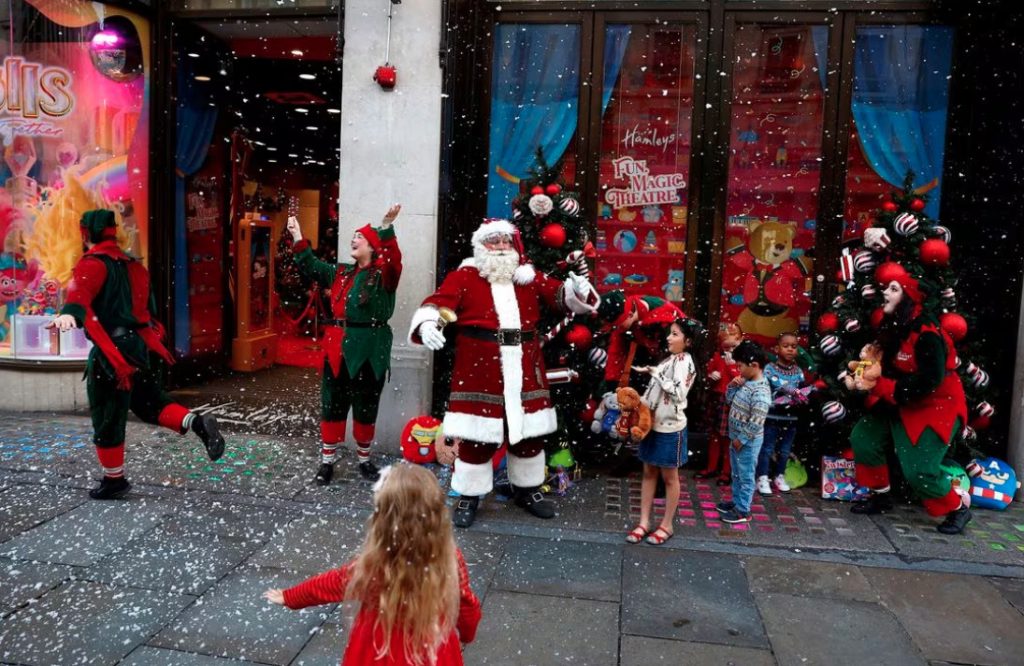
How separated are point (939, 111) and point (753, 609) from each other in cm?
499

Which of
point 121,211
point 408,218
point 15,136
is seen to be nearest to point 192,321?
point 121,211

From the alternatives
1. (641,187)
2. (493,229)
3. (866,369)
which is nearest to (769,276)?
(641,187)

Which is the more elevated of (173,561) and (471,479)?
(471,479)

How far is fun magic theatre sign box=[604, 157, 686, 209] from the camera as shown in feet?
26.3

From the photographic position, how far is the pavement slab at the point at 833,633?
4270 millimetres

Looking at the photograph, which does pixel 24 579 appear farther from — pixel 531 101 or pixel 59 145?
pixel 531 101

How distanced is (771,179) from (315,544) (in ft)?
16.5

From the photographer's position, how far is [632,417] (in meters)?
5.70

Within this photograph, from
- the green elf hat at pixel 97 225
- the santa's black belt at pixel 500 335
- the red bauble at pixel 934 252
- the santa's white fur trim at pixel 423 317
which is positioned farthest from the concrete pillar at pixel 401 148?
the red bauble at pixel 934 252

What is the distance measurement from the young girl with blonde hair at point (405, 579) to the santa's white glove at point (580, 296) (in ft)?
11.7

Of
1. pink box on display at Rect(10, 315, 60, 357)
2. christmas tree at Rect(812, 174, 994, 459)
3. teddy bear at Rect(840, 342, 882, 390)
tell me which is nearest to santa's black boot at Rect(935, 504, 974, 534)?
christmas tree at Rect(812, 174, 994, 459)

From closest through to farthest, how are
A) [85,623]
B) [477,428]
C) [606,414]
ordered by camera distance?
[85,623]
[477,428]
[606,414]

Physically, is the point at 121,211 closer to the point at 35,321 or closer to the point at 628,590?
the point at 35,321

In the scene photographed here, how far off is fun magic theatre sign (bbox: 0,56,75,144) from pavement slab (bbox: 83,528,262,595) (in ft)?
16.7
